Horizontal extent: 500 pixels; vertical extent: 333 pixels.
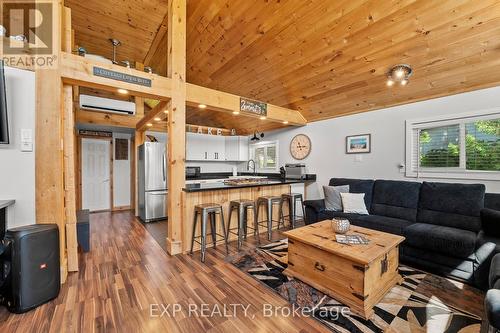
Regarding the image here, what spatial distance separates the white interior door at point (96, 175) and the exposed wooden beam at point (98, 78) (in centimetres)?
370

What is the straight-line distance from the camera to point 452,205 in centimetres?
280

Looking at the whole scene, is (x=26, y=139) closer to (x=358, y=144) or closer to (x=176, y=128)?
(x=176, y=128)

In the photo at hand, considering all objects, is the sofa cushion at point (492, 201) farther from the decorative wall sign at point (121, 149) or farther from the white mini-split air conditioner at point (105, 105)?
the decorative wall sign at point (121, 149)

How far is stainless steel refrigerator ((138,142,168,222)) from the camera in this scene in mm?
4539

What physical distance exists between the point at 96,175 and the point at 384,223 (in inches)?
250

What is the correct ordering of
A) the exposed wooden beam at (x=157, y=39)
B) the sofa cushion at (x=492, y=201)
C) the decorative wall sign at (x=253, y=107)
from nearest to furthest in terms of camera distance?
the sofa cushion at (x=492, y=201) → the decorative wall sign at (x=253, y=107) → the exposed wooden beam at (x=157, y=39)

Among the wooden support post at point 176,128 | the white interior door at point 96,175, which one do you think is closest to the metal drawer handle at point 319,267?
the wooden support post at point 176,128

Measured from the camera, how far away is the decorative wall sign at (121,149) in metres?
5.73

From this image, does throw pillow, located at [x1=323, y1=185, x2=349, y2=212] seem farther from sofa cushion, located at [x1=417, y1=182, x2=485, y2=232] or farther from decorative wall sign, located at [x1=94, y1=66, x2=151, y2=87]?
decorative wall sign, located at [x1=94, y1=66, x2=151, y2=87]

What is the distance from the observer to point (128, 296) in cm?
198

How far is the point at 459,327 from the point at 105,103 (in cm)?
597

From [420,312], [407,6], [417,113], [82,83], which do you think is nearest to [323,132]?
[417,113]

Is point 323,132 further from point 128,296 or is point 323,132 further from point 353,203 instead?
point 128,296

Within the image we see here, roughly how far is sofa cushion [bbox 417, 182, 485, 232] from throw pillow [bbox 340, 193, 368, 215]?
0.72 meters
